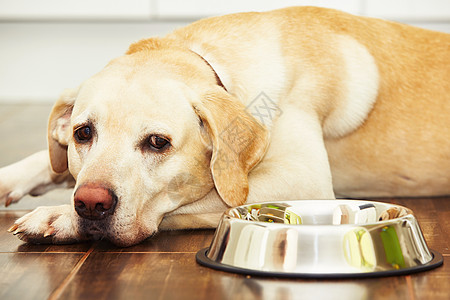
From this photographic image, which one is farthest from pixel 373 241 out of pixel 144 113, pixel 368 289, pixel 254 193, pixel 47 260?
pixel 47 260

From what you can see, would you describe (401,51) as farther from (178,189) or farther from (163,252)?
(163,252)

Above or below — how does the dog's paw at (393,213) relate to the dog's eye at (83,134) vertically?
below

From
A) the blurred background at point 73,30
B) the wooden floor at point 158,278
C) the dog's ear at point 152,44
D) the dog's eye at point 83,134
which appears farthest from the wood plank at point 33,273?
the blurred background at point 73,30

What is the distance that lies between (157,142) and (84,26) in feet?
12.4

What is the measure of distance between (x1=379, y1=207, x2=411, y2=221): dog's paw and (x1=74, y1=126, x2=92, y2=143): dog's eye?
2.68 ft

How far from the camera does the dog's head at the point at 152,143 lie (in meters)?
1.74

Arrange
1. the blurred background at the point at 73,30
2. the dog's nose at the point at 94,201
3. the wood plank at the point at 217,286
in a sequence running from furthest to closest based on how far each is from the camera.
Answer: the blurred background at the point at 73,30 → the dog's nose at the point at 94,201 → the wood plank at the point at 217,286

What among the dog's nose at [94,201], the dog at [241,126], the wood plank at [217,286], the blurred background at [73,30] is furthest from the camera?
the blurred background at [73,30]

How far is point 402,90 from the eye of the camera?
7.73ft

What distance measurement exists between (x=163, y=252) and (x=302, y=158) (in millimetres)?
537

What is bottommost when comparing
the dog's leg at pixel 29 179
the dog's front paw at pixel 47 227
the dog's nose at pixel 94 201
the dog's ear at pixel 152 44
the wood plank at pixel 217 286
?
the dog's leg at pixel 29 179

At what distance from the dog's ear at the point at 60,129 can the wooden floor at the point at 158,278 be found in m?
0.31

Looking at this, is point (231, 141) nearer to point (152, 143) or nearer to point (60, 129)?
point (152, 143)

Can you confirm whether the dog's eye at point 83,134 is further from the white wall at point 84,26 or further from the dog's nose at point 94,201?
the white wall at point 84,26
